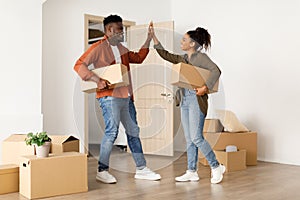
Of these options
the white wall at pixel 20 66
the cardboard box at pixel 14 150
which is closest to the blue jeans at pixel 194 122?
the cardboard box at pixel 14 150

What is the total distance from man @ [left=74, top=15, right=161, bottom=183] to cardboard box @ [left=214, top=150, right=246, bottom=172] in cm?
86

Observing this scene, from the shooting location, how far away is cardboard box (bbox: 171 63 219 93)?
10.9 feet

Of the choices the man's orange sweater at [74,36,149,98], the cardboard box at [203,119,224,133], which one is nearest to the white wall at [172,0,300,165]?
the cardboard box at [203,119,224,133]

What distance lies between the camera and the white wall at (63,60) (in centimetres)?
502

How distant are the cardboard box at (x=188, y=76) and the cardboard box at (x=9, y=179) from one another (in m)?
1.34

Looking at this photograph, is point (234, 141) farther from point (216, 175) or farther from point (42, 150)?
point (42, 150)

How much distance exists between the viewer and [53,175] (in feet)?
10.2

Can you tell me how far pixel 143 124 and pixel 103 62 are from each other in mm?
633

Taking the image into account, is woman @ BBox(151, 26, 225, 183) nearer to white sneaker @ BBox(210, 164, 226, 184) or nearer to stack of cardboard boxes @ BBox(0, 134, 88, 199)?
white sneaker @ BBox(210, 164, 226, 184)

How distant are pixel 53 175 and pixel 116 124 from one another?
0.67 meters

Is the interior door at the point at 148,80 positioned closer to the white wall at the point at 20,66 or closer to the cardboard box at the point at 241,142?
the cardboard box at the point at 241,142

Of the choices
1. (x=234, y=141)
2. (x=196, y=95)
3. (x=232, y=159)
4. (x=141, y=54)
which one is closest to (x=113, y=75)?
(x=141, y=54)

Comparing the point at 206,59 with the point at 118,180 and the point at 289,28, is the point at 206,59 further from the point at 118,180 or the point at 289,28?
the point at 289,28

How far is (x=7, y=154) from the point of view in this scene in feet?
11.7
